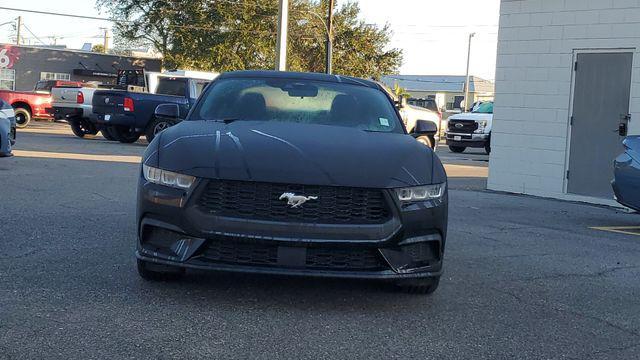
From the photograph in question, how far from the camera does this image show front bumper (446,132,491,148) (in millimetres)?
25078

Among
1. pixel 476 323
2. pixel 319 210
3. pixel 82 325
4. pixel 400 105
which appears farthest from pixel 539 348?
pixel 400 105

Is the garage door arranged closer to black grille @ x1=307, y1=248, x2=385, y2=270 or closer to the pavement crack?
the pavement crack

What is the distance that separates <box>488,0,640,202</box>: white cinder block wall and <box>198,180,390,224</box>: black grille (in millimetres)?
8711

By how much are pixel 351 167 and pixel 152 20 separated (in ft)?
133

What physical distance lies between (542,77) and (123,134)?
39.8 ft

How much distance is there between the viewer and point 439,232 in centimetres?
495

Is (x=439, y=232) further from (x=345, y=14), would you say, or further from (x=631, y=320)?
(x=345, y=14)

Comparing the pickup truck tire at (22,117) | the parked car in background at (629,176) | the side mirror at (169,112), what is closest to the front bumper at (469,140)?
the pickup truck tire at (22,117)

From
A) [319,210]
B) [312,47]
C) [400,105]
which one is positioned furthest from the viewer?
[312,47]


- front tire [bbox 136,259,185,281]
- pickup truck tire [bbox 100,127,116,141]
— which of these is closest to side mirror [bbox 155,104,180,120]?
front tire [bbox 136,259,185,281]

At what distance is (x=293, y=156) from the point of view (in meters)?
4.81

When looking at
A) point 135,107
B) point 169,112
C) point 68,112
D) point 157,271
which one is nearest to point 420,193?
point 157,271

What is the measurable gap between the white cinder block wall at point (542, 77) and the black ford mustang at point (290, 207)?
828cm

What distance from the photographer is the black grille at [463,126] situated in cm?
2525
